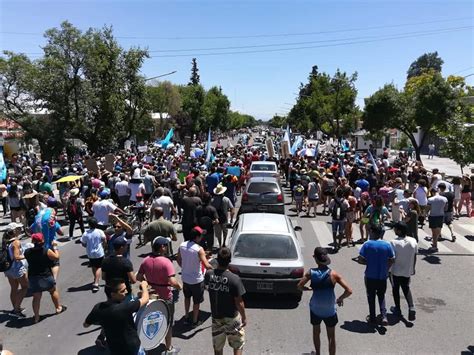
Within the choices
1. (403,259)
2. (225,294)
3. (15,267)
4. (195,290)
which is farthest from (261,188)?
(225,294)

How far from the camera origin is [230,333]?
564cm

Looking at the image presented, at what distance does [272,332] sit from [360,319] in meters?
1.67

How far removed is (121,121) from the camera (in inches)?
1336

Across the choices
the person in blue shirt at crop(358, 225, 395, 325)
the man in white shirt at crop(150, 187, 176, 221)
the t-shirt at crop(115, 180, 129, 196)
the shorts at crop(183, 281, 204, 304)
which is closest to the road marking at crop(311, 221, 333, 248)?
the man in white shirt at crop(150, 187, 176, 221)

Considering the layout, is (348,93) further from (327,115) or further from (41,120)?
(41,120)

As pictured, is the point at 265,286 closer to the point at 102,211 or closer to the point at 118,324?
the point at 118,324

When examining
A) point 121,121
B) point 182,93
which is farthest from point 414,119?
point 182,93

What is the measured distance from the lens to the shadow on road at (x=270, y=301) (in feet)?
27.0

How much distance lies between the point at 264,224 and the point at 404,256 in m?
2.67

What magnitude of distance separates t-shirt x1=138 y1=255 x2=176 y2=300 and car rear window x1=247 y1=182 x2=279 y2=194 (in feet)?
27.4

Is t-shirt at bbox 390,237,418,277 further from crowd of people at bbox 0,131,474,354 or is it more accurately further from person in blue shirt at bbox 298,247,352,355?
person in blue shirt at bbox 298,247,352,355

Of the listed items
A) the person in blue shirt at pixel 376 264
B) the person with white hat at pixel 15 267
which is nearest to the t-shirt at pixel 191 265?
the person in blue shirt at pixel 376 264

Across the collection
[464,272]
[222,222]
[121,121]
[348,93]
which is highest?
[348,93]

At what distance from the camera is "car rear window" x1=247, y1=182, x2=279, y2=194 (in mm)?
14680
